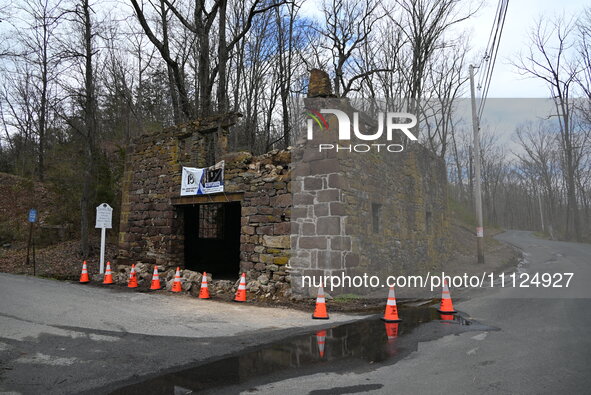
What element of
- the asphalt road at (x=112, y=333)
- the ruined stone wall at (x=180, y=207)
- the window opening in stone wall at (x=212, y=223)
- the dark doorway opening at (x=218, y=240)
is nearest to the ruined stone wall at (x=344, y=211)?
the ruined stone wall at (x=180, y=207)

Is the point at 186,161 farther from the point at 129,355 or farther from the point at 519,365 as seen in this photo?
the point at 519,365

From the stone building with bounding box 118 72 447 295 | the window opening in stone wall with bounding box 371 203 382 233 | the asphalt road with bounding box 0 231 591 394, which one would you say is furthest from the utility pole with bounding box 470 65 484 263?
the asphalt road with bounding box 0 231 591 394

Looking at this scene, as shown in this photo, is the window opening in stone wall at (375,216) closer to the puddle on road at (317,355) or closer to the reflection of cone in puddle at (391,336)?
the puddle on road at (317,355)

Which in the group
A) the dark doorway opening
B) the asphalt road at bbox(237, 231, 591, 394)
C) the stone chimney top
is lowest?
the asphalt road at bbox(237, 231, 591, 394)

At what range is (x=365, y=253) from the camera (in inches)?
397

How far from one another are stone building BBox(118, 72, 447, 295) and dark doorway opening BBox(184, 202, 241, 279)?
0.14 feet

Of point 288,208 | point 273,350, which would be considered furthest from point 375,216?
point 273,350

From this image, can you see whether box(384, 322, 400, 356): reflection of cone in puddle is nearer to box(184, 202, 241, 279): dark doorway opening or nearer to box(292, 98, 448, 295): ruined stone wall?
box(292, 98, 448, 295): ruined stone wall

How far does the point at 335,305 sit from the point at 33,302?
6530mm

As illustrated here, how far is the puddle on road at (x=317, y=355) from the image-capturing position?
4078mm

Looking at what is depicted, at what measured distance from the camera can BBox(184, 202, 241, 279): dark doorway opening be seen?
15086mm

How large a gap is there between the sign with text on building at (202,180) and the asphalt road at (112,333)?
3.12 metres

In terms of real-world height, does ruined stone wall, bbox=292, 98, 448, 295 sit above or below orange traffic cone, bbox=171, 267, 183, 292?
above

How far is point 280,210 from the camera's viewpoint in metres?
9.99
